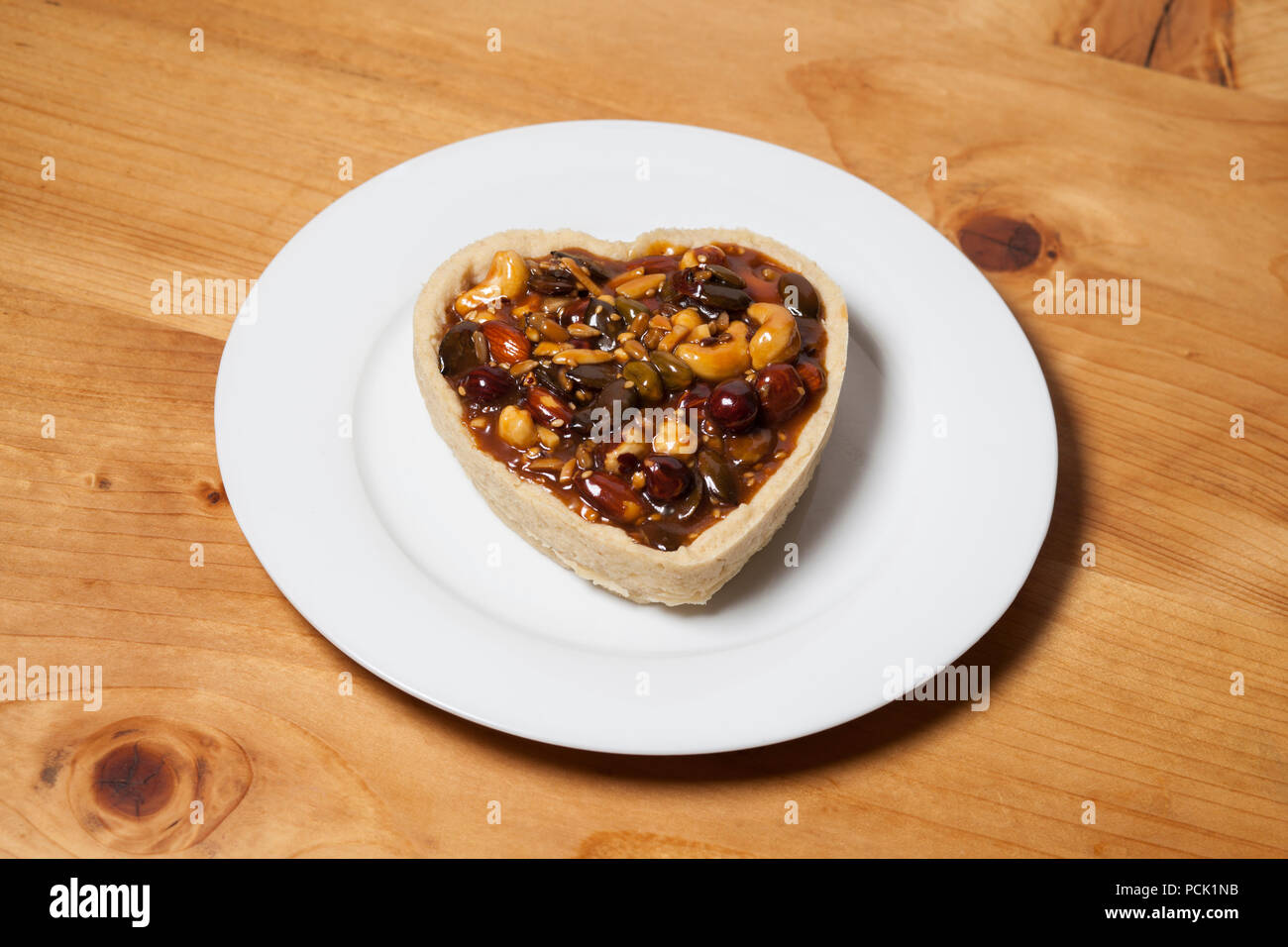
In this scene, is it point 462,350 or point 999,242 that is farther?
point 999,242

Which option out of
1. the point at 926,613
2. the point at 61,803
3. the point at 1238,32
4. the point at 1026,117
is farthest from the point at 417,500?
the point at 1238,32

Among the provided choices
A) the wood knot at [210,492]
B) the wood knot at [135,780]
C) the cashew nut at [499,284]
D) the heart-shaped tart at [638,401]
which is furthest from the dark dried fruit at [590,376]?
the wood knot at [135,780]

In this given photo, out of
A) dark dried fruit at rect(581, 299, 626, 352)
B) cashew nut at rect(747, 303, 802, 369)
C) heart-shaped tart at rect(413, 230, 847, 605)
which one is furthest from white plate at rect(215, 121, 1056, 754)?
dark dried fruit at rect(581, 299, 626, 352)

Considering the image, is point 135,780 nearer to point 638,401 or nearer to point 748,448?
point 638,401

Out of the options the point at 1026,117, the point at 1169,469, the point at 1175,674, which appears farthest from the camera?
the point at 1026,117

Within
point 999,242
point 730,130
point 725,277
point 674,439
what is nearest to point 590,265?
point 725,277

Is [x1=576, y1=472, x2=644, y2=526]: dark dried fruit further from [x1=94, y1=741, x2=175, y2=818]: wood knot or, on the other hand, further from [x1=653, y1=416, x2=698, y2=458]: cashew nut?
[x1=94, y1=741, x2=175, y2=818]: wood knot

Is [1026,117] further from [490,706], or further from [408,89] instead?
Result: [490,706]
